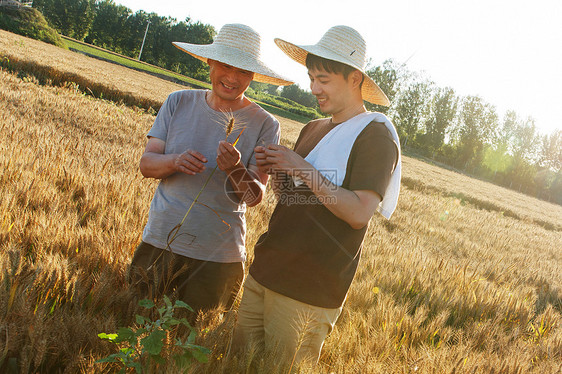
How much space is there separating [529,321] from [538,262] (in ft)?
12.6

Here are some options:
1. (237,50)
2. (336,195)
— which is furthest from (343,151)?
(237,50)

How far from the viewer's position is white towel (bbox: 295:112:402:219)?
168cm

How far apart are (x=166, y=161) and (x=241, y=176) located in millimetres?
420

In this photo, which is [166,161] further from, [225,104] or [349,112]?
[349,112]

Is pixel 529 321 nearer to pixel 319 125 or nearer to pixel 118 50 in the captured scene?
pixel 319 125

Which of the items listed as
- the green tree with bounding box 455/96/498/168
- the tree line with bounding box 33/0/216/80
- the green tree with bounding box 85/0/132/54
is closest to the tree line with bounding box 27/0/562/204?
the green tree with bounding box 455/96/498/168

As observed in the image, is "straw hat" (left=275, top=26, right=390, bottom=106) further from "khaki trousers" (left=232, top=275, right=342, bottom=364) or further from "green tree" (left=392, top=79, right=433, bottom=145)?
"green tree" (left=392, top=79, right=433, bottom=145)

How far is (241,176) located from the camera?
210cm

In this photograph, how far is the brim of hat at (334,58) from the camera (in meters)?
1.76

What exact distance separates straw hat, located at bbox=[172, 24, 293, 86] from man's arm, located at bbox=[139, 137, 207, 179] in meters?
0.56

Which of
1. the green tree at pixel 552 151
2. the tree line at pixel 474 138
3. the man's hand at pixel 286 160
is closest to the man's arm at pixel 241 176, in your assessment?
the man's hand at pixel 286 160

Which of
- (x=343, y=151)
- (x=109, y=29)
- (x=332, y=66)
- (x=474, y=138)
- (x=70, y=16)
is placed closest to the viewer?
(x=343, y=151)

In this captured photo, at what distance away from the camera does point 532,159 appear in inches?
2345

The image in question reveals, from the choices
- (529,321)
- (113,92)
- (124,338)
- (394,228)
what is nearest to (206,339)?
(124,338)
